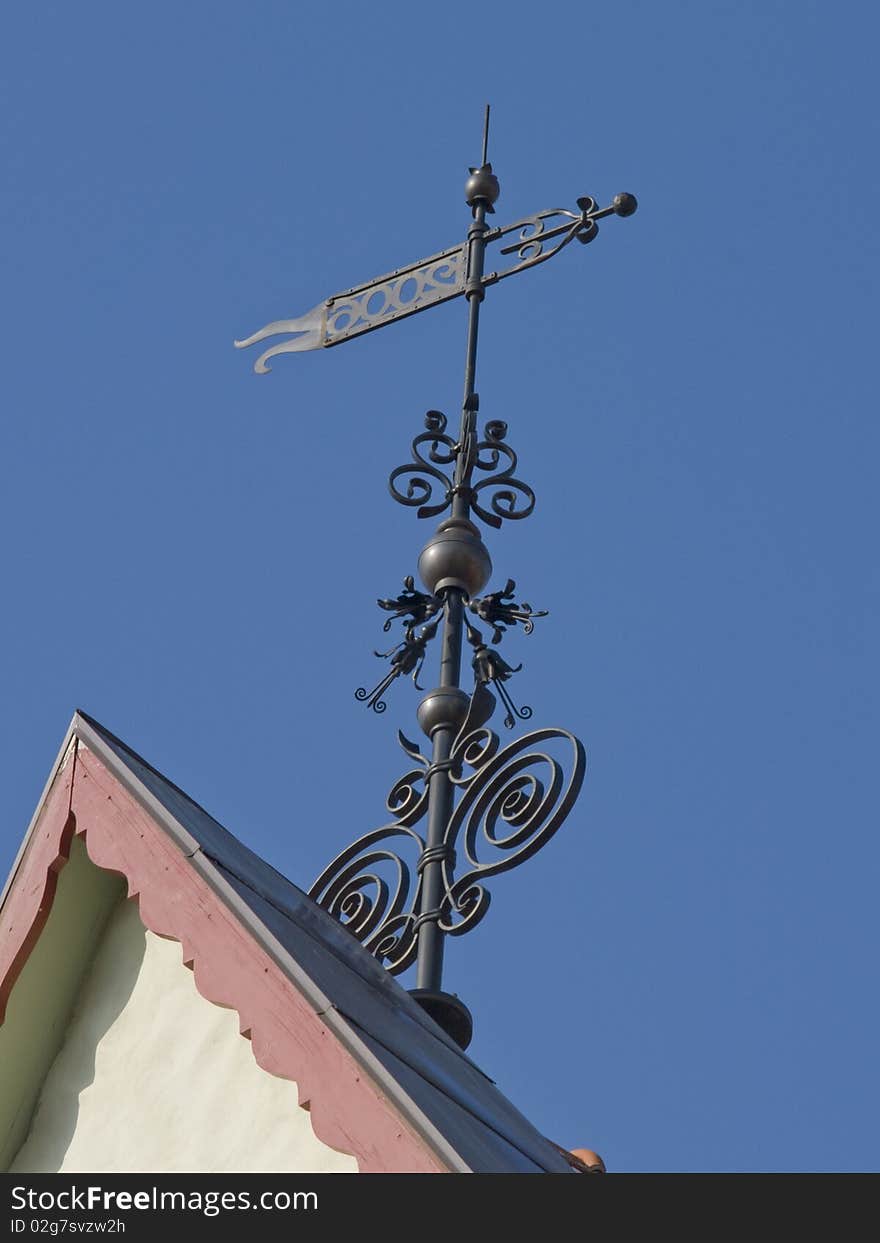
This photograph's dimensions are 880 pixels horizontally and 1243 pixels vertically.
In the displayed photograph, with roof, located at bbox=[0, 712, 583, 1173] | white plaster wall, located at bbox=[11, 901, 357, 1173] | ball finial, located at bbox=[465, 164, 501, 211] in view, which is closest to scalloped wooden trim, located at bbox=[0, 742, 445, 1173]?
roof, located at bbox=[0, 712, 583, 1173]

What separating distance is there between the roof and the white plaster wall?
0.49ft

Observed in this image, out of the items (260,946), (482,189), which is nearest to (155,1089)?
(260,946)

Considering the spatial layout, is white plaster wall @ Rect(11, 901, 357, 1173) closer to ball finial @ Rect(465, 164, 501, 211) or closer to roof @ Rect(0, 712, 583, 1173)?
roof @ Rect(0, 712, 583, 1173)

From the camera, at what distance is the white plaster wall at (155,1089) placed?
6594mm

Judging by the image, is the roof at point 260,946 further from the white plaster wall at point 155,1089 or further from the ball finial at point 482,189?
the ball finial at point 482,189

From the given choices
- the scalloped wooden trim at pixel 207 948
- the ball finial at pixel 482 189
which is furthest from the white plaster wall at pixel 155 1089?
the ball finial at pixel 482 189

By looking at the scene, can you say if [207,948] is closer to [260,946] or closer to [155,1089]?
[260,946]

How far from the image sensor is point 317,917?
291 inches

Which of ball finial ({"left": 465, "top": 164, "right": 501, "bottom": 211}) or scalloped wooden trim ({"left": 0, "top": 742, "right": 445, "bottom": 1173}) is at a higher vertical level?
ball finial ({"left": 465, "top": 164, "right": 501, "bottom": 211})

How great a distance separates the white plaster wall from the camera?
659 centimetres

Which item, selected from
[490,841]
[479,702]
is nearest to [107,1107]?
[490,841]

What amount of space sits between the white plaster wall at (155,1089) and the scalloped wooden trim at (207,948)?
0.12 m

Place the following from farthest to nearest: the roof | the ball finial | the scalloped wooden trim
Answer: the ball finial < the roof < the scalloped wooden trim
